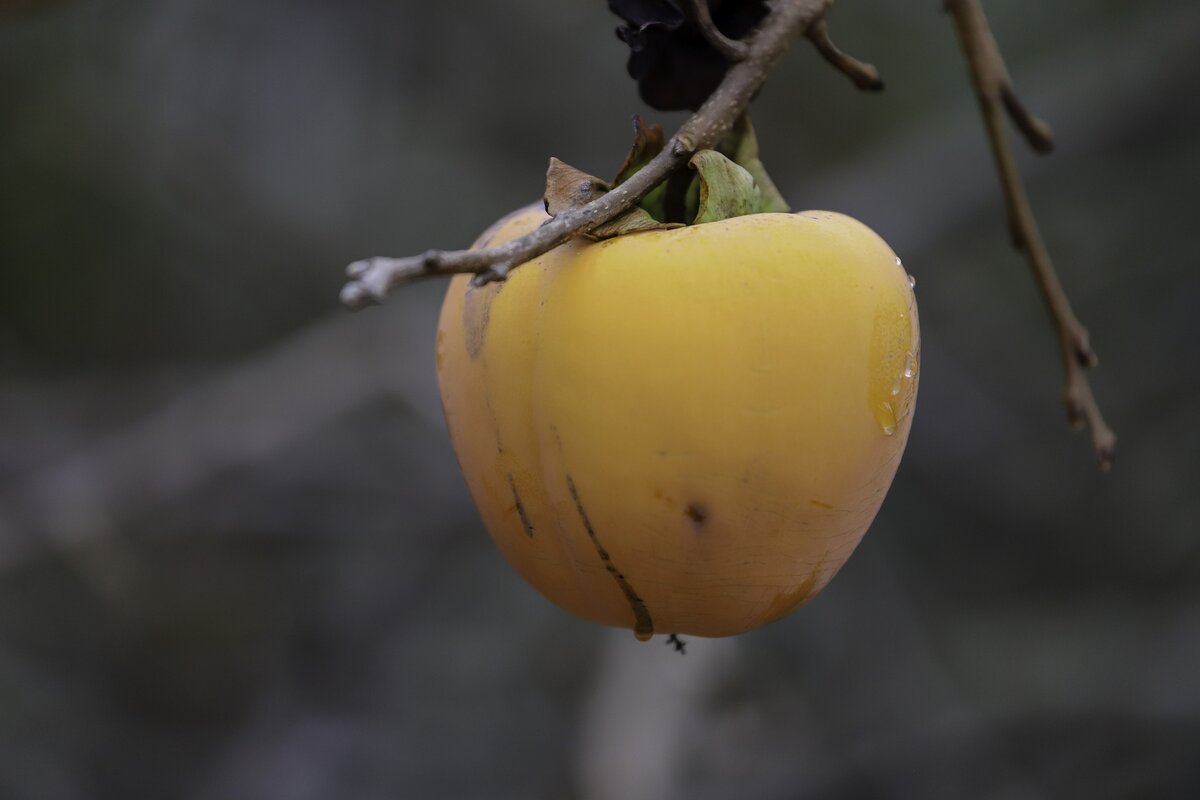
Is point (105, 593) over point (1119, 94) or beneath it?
over

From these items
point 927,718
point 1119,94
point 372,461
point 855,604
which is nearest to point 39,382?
point 372,461

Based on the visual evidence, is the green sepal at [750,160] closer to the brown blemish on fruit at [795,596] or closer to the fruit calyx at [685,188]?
the fruit calyx at [685,188]

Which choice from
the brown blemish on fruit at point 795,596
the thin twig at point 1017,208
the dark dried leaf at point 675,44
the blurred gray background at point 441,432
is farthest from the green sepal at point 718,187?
the blurred gray background at point 441,432

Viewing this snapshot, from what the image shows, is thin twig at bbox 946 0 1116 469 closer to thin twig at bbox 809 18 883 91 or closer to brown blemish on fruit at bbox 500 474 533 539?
thin twig at bbox 809 18 883 91

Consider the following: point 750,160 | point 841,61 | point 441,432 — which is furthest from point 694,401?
point 441,432

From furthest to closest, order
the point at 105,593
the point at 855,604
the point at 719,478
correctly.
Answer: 1. the point at 855,604
2. the point at 105,593
3. the point at 719,478

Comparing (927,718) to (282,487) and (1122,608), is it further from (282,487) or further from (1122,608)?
(282,487)
